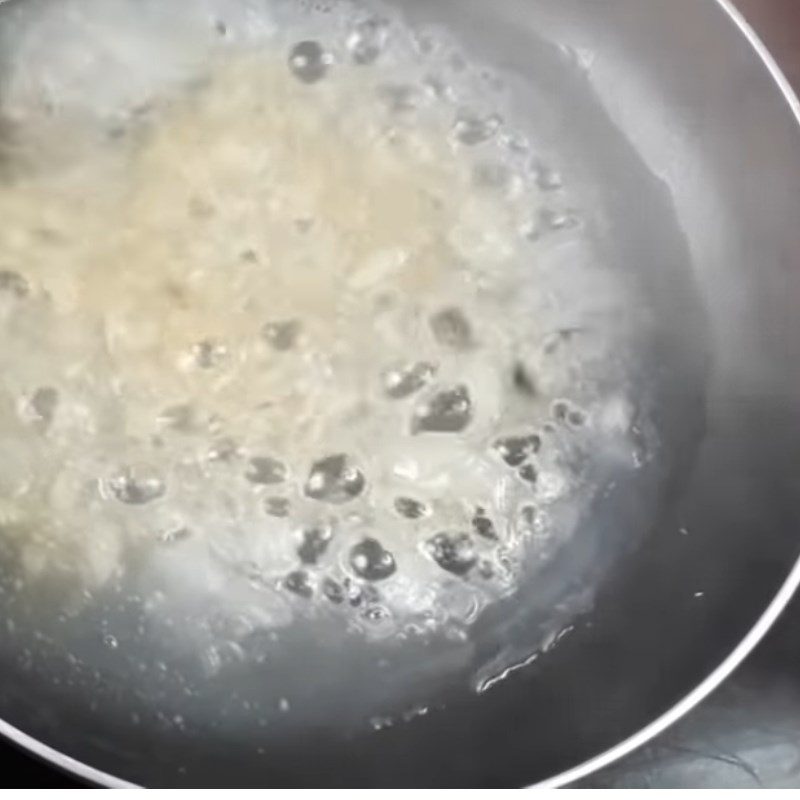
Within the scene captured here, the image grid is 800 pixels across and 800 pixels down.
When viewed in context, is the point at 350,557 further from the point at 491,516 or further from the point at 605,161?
the point at 605,161

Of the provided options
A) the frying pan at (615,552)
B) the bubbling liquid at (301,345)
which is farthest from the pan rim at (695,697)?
the bubbling liquid at (301,345)

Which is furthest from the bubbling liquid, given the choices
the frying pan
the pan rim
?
the pan rim

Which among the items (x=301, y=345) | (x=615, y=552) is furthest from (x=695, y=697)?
(x=301, y=345)

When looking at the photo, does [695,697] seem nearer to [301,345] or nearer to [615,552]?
[615,552]
